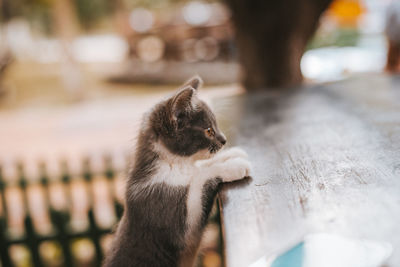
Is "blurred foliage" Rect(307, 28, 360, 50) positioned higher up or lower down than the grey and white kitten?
higher up

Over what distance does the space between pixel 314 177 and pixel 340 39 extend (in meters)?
10.6

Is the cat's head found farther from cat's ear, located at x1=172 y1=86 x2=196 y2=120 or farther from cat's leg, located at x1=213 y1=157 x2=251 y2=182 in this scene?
cat's leg, located at x1=213 y1=157 x2=251 y2=182

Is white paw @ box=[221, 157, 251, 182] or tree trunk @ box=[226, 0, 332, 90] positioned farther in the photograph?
tree trunk @ box=[226, 0, 332, 90]

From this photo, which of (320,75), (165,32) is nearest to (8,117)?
(165,32)

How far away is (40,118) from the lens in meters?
9.74

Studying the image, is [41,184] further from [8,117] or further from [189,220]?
[8,117]

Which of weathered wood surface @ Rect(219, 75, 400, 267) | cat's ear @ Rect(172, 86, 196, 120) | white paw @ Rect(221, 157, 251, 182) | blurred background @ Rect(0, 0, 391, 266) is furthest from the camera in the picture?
blurred background @ Rect(0, 0, 391, 266)

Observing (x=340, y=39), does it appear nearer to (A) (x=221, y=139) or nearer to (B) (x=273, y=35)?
(B) (x=273, y=35)

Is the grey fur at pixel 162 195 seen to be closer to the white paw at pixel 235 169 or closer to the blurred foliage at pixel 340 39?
the white paw at pixel 235 169

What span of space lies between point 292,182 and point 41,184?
9.28 feet

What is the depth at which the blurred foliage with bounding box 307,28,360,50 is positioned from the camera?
10.7m

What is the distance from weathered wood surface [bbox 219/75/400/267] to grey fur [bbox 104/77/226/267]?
207mm

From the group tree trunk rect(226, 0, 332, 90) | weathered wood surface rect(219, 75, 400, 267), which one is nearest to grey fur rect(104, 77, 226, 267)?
weathered wood surface rect(219, 75, 400, 267)

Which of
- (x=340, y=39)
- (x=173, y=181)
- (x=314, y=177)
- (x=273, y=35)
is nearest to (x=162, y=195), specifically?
(x=173, y=181)
